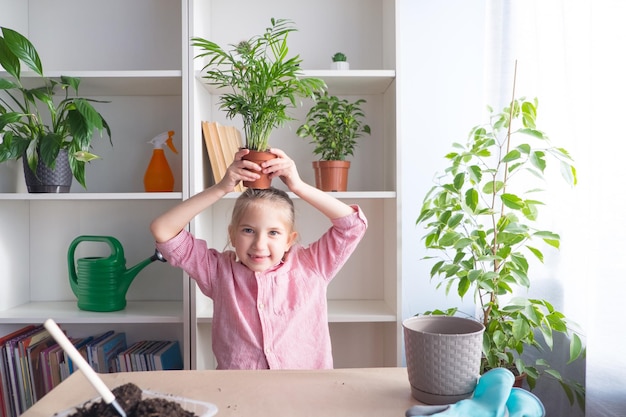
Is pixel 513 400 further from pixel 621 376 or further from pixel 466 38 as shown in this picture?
pixel 466 38

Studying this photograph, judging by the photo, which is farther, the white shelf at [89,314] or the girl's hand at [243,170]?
the white shelf at [89,314]

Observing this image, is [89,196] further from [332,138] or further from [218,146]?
[332,138]

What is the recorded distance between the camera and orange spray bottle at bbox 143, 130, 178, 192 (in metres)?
2.08

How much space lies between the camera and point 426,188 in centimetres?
223

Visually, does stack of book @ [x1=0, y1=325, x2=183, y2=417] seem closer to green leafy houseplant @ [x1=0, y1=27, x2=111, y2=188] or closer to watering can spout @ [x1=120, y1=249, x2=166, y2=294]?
watering can spout @ [x1=120, y1=249, x2=166, y2=294]

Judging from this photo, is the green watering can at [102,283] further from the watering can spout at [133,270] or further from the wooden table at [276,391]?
the wooden table at [276,391]

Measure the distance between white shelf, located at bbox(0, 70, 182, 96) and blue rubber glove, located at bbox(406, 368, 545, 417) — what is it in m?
1.53

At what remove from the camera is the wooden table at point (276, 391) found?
852mm

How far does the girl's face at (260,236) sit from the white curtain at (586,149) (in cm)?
87

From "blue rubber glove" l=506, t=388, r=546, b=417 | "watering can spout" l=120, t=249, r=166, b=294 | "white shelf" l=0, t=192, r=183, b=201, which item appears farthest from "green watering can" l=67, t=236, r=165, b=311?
"blue rubber glove" l=506, t=388, r=546, b=417

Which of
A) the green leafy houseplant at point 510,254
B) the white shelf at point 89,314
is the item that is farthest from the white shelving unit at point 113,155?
the green leafy houseplant at point 510,254

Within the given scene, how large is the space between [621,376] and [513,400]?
730 mm

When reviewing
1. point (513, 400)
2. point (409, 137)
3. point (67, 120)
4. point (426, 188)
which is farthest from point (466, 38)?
point (513, 400)

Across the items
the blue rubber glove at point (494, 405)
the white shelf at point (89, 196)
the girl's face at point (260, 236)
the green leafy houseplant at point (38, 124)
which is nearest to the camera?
the blue rubber glove at point (494, 405)
